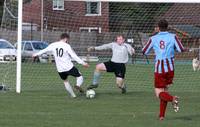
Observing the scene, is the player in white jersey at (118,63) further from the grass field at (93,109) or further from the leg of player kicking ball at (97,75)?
the grass field at (93,109)

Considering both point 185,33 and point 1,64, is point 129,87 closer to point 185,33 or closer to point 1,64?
point 1,64

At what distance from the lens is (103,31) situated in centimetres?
3506

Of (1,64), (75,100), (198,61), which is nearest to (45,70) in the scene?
(1,64)

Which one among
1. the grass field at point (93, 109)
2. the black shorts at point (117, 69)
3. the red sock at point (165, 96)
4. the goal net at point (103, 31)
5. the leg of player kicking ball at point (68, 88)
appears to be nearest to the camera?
the grass field at point (93, 109)

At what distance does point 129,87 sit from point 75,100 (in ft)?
20.2

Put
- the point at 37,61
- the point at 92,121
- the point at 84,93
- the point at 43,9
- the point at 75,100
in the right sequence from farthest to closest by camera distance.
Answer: the point at 37,61
the point at 43,9
the point at 84,93
the point at 75,100
the point at 92,121

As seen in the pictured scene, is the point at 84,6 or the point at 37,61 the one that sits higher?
the point at 84,6

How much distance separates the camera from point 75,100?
54.0 feet

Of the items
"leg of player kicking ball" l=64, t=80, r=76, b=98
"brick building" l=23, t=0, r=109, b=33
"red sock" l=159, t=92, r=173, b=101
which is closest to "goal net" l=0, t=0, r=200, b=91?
"brick building" l=23, t=0, r=109, b=33

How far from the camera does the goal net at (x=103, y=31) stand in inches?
934

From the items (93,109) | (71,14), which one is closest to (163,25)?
(93,109)

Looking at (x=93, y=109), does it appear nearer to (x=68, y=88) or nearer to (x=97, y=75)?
(x=68, y=88)

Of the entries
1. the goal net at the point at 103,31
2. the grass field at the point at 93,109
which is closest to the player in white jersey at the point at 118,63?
the grass field at the point at 93,109

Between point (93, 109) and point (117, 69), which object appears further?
point (117, 69)
